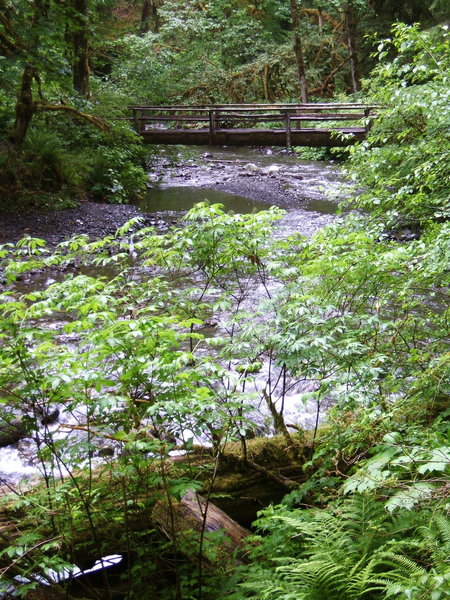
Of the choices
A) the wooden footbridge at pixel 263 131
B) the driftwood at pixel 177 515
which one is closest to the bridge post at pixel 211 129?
the wooden footbridge at pixel 263 131

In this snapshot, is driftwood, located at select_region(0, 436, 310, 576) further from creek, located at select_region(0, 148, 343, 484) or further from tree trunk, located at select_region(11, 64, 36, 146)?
tree trunk, located at select_region(11, 64, 36, 146)

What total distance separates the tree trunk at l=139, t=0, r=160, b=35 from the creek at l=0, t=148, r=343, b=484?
42.2 ft

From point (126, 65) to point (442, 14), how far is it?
38.4 feet

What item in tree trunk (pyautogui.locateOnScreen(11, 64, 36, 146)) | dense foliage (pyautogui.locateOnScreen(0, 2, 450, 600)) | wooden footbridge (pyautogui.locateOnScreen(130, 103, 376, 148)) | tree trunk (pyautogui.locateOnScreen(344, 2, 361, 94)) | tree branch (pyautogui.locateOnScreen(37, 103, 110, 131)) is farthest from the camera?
tree trunk (pyautogui.locateOnScreen(344, 2, 361, 94))

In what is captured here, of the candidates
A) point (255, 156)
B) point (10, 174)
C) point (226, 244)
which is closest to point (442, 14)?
point (255, 156)

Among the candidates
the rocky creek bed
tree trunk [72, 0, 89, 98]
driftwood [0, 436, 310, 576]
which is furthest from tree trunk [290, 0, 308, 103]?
driftwood [0, 436, 310, 576]

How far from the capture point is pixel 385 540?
2420mm

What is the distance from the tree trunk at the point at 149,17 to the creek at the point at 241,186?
42.2ft

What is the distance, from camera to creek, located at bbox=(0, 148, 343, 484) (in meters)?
12.3

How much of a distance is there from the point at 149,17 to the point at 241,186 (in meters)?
19.7

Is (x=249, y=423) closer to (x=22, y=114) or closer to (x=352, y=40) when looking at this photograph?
(x=22, y=114)

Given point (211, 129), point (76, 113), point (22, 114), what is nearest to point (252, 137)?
point (211, 129)

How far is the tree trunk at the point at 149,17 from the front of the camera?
29.1 metres

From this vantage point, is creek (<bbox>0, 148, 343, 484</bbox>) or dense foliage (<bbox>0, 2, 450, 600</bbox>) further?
creek (<bbox>0, 148, 343, 484</bbox>)
